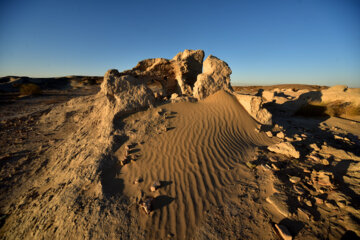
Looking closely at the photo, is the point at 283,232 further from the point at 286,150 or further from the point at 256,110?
the point at 256,110

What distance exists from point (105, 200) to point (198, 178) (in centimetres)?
213

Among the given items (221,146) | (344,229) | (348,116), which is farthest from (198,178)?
(348,116)

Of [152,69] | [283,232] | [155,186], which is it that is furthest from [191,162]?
[152,69]

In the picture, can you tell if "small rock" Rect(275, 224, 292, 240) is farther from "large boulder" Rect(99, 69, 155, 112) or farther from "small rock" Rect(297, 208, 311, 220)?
"large boulder" Rect(99, 69, 155, 112)

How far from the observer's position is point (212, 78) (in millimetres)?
6527

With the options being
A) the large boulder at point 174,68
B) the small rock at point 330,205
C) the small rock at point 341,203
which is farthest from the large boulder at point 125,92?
the small rock at point 341,203

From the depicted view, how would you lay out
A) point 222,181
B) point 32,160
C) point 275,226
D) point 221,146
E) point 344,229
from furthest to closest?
1. point 32,160
2. point 221,146
3. point 222,181
4. point 275,226
5. point 344,229

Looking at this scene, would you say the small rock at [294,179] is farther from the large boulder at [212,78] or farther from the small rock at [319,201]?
the large boulder at [212,78]

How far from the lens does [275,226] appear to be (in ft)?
7.03

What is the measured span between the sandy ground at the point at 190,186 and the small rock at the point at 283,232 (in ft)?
0.31

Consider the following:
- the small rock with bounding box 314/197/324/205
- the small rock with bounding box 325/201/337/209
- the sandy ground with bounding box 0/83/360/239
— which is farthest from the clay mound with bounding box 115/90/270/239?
the small rock with bounding box 325/201/337/209

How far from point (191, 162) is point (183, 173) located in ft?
1.34

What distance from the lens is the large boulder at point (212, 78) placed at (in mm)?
6336

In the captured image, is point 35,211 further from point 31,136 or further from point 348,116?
point 348,116
